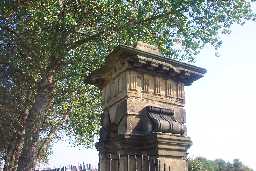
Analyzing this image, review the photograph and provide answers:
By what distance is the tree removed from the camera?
1387 cm

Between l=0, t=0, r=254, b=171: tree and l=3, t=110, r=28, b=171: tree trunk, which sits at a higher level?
l=0, t=0, r=254, b=171: tree

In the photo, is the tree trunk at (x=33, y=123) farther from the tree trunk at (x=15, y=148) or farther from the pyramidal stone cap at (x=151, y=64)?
the pyramidal stone cap at (x=151, y=64)

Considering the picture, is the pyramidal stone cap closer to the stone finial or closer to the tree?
the stone finial

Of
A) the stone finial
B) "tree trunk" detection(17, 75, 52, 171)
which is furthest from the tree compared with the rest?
the stone finial

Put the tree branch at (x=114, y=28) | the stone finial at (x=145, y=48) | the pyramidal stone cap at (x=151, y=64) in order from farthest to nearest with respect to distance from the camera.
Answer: the tree branch at (x=114, y=28) < the stone finial at (x=145, y=48) < the pyramidal stone cap at (x=151, y=64)

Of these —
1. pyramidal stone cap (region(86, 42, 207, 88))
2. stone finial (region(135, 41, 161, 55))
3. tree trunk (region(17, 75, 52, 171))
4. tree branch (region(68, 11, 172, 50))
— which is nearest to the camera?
pyramidal stone cap (region(86, 42, 207, 88))

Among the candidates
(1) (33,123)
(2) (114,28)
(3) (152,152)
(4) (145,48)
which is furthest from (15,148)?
(3) (152,152)

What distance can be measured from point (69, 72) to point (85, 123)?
592 cm

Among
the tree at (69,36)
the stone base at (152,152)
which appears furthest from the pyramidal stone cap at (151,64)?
the tree at (69,36)

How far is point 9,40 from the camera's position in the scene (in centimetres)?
1617

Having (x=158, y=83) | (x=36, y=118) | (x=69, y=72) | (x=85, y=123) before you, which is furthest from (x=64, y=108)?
(x=158, y=83)

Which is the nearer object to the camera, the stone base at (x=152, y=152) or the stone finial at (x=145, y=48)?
the stone base at (x=152, y=152)

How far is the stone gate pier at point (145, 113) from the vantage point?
5973mm

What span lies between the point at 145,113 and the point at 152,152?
72 cm
